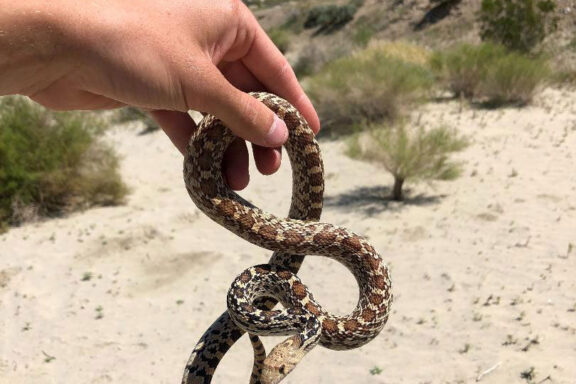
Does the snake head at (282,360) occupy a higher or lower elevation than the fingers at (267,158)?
lower

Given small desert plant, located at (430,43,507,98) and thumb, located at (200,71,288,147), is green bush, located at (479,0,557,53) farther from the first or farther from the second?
thumb, located at (200,71,288,147)

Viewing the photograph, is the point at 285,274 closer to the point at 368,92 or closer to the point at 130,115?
the point at 368,92

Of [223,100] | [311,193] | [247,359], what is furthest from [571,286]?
[223,100]

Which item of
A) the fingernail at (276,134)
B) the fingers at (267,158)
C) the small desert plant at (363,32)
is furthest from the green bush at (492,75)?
the fingernail at (276,134)

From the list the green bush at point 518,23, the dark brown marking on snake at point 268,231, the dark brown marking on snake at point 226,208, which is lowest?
the green bush at point 518,23

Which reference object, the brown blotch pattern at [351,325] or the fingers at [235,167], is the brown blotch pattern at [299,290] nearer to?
the brown blotch pattern at [351,325]

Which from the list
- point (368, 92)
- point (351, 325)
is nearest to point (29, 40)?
point (351, 325)
